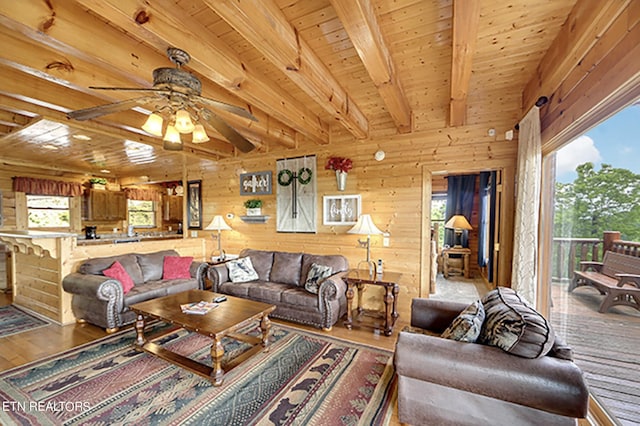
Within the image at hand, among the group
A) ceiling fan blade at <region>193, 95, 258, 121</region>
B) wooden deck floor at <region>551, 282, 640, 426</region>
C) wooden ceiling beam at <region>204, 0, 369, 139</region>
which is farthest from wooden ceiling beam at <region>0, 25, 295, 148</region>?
wooden deck floor at <region>551, 282, 640, 426</region>

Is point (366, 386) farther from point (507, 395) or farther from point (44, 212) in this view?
point (44, 212)

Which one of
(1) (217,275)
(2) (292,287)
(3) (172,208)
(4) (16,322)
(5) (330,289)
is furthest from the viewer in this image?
(3) (172,208)

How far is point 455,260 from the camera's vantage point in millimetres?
6055

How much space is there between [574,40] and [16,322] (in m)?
6.49

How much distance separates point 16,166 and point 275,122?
6.30 m

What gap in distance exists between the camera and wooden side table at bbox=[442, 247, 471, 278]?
588cm

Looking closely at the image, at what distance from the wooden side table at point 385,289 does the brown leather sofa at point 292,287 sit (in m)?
0.12

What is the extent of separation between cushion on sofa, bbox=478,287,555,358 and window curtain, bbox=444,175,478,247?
5110mm

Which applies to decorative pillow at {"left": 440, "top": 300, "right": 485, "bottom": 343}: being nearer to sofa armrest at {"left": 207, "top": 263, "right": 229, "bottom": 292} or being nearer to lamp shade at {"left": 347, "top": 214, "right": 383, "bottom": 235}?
lamp shade at {"left": 347, "top": 214, "right": 383, "bottom": 235}

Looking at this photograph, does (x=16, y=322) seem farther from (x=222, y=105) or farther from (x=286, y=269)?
(x=222, y=105)

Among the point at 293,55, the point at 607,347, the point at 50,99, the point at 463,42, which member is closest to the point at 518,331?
the point at 607,347

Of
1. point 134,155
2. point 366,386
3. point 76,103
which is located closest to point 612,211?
point 366,386

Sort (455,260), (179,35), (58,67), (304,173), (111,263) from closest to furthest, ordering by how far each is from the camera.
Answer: (179,35)
(58,67)
(111,263)
(304,173)
(455,260)

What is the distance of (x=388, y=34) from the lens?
7.02 ft
